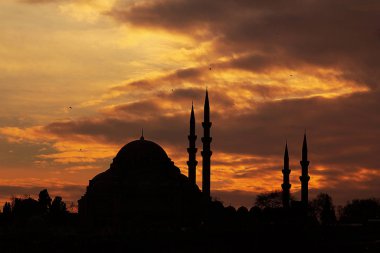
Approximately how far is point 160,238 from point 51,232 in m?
13.2

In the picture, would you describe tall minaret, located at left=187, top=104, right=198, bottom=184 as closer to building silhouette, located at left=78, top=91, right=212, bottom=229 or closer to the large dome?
building silhouette, located at left=78, top=91, right=212, bottom=229

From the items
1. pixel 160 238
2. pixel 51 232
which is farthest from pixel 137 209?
pixel 160 238

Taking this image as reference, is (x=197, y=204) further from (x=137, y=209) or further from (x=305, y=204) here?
(x=305, y=204)

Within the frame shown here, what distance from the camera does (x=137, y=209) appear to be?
70875mm

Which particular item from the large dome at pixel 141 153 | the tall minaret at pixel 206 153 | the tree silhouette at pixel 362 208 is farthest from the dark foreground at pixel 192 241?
the tree silhouette at pixel 362 208

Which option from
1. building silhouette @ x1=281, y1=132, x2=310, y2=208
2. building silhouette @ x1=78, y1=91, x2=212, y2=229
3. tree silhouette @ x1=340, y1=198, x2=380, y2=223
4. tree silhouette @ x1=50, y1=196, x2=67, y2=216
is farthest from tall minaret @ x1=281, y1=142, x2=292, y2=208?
tree silhouette @ x1=340, y1=198, x2=380, y2=223

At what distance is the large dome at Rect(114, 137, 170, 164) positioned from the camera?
74.1 metres

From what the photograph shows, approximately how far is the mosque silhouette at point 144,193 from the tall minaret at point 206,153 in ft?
13.3

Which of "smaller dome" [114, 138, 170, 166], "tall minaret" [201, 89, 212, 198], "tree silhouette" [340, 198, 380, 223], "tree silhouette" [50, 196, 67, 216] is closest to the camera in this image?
"tall minaret" [201, 89, 212, 198]

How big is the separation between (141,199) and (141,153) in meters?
4.69

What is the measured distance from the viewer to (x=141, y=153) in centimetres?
7425

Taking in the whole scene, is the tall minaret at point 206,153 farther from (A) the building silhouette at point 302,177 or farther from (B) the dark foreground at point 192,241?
(A) the building silhouette at point 302,177

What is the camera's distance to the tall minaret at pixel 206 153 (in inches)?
2454

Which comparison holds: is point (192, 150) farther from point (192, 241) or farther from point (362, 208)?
point (362, 208)
